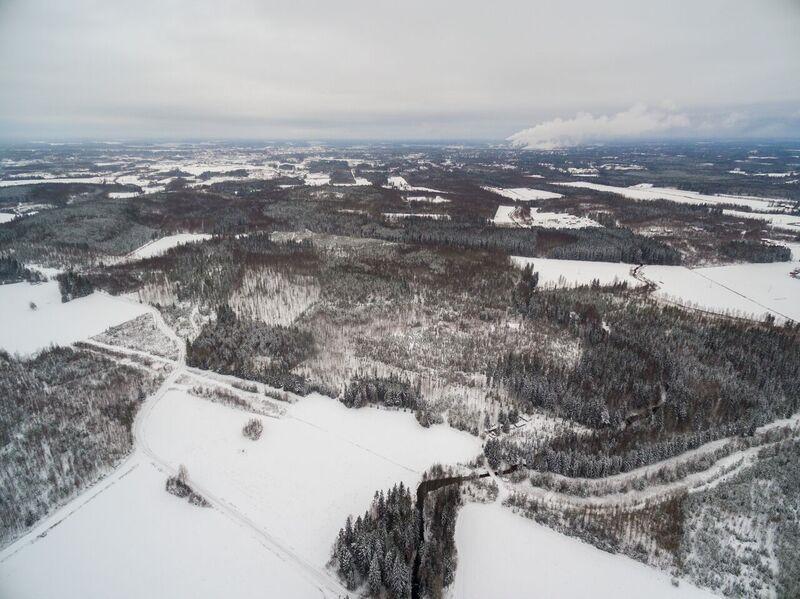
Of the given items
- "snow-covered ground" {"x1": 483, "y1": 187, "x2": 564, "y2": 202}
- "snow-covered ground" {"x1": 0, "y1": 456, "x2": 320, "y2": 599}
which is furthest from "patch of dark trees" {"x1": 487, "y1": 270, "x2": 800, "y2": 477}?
"snow-covered ground" {"x1": 483, "y1": 187, "x2": 564, "y2": 202}

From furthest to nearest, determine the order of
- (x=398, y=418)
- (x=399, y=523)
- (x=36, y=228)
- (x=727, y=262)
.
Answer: (x=36, y=228), (x=727, y=262), (x=398, y=418), (x=399, y=523)

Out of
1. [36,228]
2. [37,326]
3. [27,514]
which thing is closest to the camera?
[27,514]

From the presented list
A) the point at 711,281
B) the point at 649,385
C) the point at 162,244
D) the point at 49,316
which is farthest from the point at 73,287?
the point at 711,281

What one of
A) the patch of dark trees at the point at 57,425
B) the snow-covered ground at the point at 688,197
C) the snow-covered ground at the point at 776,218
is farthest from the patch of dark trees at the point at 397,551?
the snow-covered ground at the point at 688,197

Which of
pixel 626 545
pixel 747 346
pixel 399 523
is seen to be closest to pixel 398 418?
pixel 399 523

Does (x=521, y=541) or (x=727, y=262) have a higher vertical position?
(x=727, y=262)

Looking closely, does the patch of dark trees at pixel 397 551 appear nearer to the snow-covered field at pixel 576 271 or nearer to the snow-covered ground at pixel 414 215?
the snow-covered field at pixel 576 271

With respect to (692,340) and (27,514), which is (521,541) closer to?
(27,514)

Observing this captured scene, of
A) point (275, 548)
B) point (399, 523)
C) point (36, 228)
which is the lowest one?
point (275, 548)
